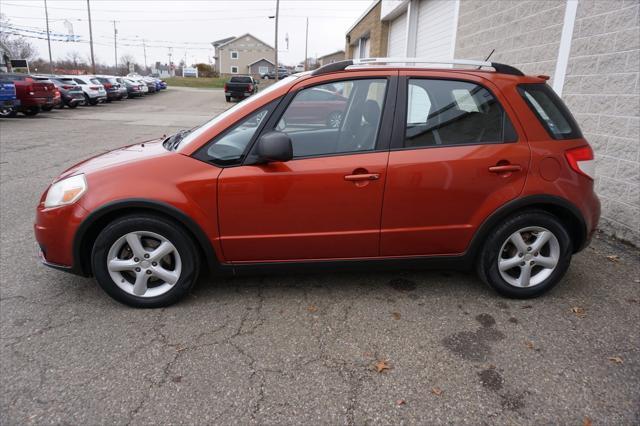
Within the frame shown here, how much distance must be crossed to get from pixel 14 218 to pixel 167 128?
37.1 feet

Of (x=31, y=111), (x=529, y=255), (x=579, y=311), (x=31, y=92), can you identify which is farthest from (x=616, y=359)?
(x=31, y=111)

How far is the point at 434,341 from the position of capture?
115 inches

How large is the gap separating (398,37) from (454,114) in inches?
470

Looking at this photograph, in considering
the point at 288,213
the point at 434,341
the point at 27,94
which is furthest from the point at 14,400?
the point at 27,94

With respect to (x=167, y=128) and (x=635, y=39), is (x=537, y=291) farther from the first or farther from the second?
(x=167, y=128)

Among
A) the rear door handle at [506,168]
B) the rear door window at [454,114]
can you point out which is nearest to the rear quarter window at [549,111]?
the rear door window at [454,114]

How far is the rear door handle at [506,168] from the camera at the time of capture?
323 cm

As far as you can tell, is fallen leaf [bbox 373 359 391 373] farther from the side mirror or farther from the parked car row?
the parked car row

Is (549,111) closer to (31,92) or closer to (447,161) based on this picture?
(447,161)

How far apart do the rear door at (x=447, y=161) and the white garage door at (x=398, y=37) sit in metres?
10.2

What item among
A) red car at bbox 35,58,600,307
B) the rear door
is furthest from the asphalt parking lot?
the rear door

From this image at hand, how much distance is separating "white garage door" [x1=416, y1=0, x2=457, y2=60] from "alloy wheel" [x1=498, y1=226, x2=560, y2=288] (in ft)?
20.4

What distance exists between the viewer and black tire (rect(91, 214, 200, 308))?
311cm

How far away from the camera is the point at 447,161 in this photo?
10.5 feet
